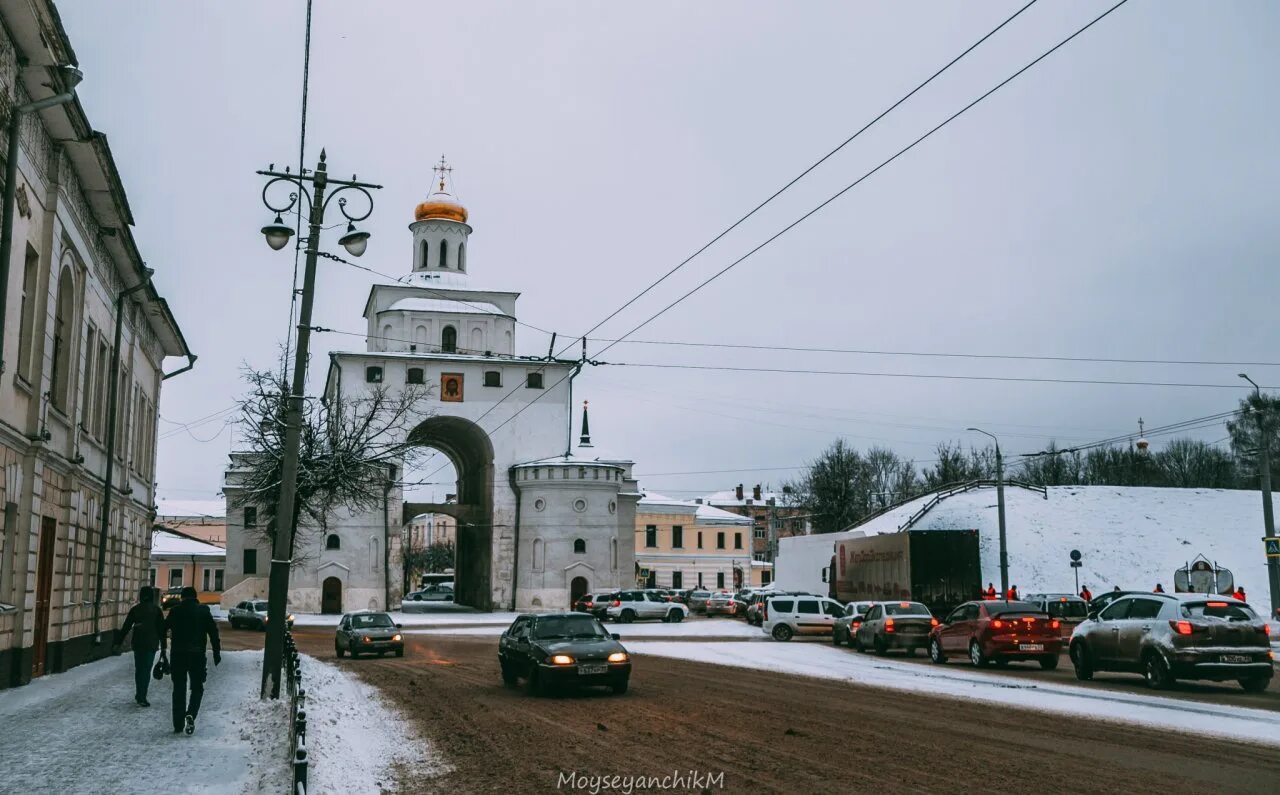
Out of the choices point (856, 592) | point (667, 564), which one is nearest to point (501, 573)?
point (856, 592)

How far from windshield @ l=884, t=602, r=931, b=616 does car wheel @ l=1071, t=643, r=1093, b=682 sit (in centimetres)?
870

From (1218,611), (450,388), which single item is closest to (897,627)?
(1218,611)

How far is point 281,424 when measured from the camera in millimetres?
27625

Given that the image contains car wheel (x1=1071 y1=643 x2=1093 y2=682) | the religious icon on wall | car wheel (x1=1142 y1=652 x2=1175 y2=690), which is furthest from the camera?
the religious icon on wall

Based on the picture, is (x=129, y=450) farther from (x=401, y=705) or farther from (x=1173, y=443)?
(x=1173, y=443)

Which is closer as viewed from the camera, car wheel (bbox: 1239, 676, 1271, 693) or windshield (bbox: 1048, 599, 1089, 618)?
car wheel (bbox: 1239, 676, 1271, 693)

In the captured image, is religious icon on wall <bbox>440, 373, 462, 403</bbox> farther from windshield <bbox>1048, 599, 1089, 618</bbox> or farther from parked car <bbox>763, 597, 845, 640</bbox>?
windshield <bbox>1048, 599, 1089, 618</bbox>

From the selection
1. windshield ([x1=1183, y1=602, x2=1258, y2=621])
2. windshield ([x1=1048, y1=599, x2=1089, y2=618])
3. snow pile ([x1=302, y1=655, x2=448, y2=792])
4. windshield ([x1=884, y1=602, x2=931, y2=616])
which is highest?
windshield ([x1=1183, y1=602, x2=1258, y2=621])

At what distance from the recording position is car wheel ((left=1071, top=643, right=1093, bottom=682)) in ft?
63.6

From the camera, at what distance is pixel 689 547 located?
92625 mm

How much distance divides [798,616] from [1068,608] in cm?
898

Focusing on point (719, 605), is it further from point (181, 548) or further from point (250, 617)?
point (181, 548)

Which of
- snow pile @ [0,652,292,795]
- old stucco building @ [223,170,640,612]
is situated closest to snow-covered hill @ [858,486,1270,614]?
old stucco building @ [223,170,640,612]

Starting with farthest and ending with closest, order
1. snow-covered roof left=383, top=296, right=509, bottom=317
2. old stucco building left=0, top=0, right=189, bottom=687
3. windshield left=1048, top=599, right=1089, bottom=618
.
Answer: snow-covered roof left=383, top=296, right=509, bottom=317 → windshield left=1048, top=599, right=1089, bottom=618 → old stucco building left=0, top=0, right=189, bottom=687
